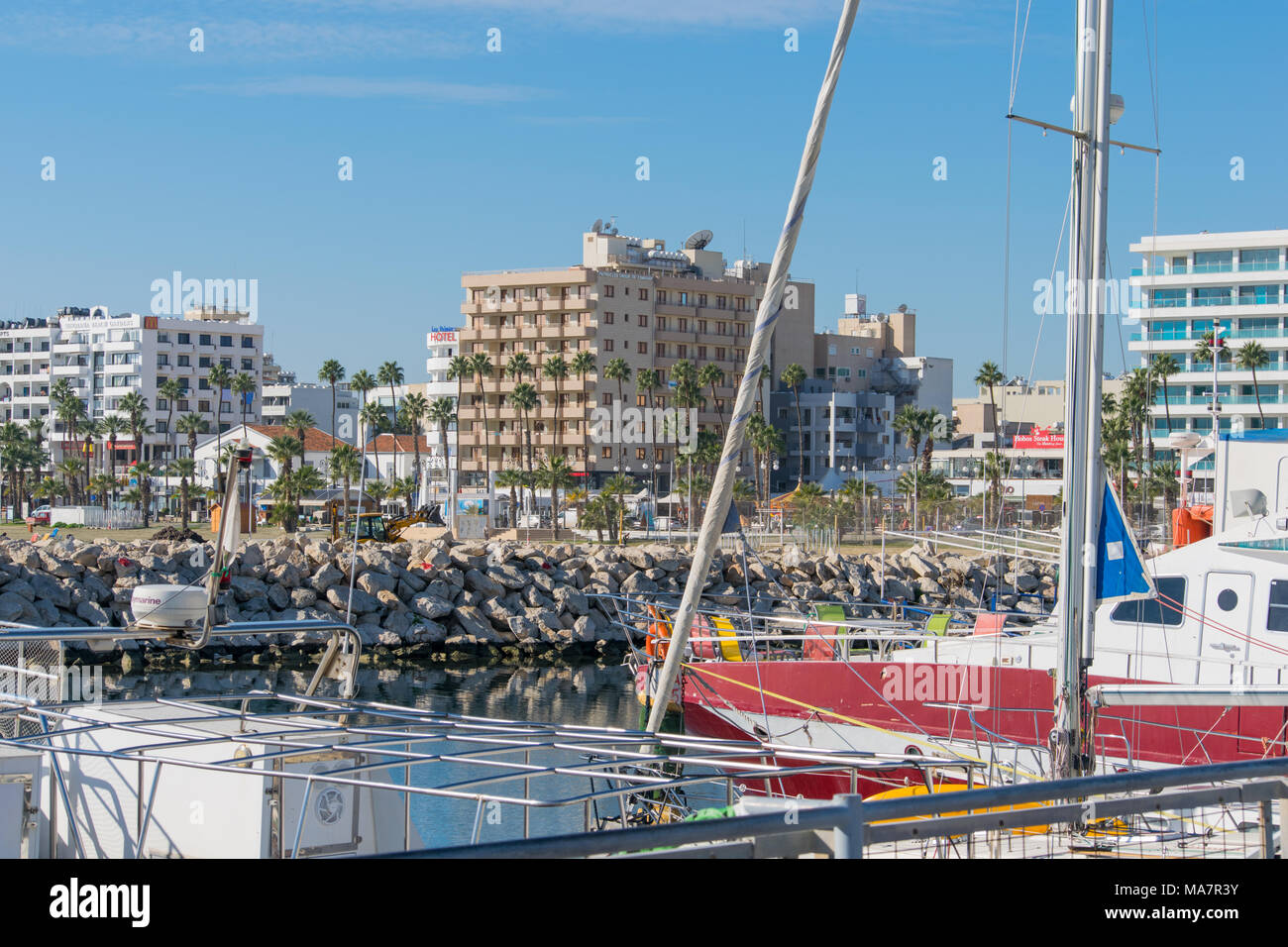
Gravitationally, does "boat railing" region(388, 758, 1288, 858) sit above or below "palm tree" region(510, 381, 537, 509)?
below

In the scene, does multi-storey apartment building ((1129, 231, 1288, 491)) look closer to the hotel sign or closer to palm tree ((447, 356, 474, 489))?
the hotel sign

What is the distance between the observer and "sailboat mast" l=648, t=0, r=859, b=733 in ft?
25.9

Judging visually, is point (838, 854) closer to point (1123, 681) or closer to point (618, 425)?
point (1123, 681)

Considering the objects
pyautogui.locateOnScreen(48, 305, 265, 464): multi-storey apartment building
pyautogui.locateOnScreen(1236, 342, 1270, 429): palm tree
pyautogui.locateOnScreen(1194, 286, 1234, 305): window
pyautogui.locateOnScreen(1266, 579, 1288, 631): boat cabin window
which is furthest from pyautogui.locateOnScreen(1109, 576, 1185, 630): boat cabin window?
pyautogui.locateOnScreen(48, 305, 265, 464): multi-storey apartment building

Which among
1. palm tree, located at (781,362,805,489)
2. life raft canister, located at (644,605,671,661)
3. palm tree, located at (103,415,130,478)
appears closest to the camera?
life raft canister, located at (644,605,671,661)

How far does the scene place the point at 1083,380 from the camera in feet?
44.7

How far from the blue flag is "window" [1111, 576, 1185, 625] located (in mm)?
3220

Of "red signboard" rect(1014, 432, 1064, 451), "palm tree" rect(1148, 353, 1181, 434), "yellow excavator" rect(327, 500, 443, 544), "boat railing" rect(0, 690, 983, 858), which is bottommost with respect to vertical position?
"yellow excavator" rect(327, 500, 443, 544)

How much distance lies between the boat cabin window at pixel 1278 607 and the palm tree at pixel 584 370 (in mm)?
88691

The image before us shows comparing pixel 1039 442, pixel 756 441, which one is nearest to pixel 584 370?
pixel 756 441

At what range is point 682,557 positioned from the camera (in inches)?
2185
